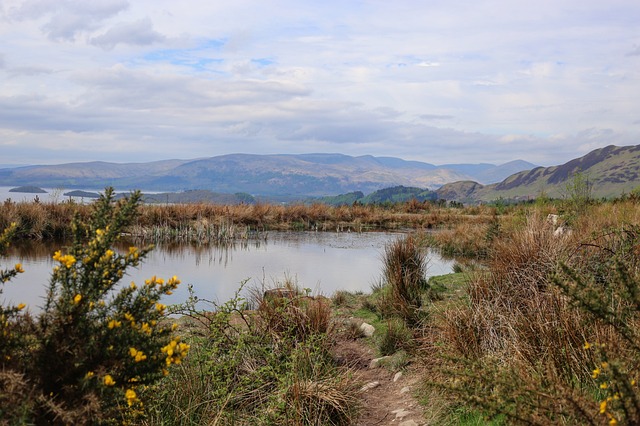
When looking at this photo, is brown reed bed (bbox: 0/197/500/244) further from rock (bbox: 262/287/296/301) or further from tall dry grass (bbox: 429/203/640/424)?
tall dry grass (bbox: 429/203/640/424)

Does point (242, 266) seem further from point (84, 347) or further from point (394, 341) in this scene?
point (84, 347)

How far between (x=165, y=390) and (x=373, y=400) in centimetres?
210

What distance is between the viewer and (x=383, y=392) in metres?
5.79

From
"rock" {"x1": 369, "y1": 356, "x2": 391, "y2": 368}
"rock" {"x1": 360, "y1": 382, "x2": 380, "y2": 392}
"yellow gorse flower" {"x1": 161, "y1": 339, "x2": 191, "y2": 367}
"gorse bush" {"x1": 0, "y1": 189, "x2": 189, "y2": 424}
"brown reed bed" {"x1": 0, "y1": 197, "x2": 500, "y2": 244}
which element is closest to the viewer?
"gorse bush" {"x1": 0, "y1": 189, "x2": 189, "y2": 424}

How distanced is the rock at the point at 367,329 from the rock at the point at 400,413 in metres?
2.40

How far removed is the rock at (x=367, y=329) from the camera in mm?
7699

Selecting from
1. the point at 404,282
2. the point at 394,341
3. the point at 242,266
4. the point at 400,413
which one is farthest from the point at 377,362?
the point at 242,266

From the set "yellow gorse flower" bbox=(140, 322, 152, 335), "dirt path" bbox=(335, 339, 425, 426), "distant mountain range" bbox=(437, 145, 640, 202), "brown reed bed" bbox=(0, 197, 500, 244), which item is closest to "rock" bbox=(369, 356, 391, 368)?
"dirt path" bbox=(335, 339, 425, 426)

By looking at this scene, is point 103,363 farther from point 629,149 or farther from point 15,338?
point 629,149

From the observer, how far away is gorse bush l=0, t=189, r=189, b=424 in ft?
8.72

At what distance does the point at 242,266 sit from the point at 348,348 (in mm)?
8916

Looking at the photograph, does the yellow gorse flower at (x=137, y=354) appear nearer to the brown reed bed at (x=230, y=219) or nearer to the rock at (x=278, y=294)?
the rock at (x=278, y=294)

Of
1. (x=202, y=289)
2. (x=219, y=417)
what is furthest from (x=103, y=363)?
(x=202, y=289)

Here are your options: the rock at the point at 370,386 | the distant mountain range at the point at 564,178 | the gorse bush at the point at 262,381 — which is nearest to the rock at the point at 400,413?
the gorse bush at the point at 262,381
